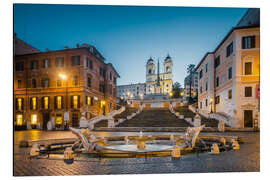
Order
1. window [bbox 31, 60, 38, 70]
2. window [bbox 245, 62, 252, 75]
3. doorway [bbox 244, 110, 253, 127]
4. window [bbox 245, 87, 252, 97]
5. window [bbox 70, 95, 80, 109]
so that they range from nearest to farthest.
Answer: doorway [bbox 244, 110, 253, 127]
window [bbox 245, 62, 252, 75]
window [bbox 245, 87, 252, 97]
window [bbox 31, 60, 38, 70]
window [bbox 70, 95, 80, 109]

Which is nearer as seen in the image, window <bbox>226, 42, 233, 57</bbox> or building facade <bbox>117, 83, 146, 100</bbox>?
window <bbox>226, 42, 233, 57</bbox>

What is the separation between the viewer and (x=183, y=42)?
8.33m

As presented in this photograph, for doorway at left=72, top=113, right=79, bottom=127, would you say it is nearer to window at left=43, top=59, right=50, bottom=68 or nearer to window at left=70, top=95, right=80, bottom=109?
window at left=70, top=95, right=80, bottom=109

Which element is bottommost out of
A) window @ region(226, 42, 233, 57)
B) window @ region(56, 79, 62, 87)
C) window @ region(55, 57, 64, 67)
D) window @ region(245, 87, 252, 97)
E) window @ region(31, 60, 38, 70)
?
window @ region(245, 87, 252, 97)

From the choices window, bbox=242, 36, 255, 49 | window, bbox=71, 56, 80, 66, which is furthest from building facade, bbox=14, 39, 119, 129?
window, bbox=242, 36, 255, 49

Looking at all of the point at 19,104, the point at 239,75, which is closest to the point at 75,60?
the point at 19,104

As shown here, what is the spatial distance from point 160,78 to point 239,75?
2616cm

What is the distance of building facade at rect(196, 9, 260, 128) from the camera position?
37.9 feet

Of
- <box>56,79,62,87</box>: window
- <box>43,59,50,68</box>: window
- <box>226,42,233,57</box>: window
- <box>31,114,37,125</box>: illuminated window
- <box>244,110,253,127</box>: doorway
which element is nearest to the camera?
<box>244,110,253,127</box>: doorway

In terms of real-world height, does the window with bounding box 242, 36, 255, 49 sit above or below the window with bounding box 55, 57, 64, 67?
above

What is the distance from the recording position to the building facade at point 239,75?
11.6 m

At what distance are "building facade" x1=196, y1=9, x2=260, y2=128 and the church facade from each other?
17.1m
